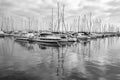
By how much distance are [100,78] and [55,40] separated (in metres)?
21.6

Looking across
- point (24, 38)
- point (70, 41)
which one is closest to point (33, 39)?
point (24, 38)

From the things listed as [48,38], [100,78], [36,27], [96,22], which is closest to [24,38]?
[48,38]

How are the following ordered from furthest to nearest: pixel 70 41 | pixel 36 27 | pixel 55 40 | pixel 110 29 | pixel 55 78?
pixel 110 29
pixel 36 27
pixel 70 41
pixel 55 40
pixel 55 78

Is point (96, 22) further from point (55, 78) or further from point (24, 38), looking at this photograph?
point (55, 78)

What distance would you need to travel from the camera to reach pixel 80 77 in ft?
29.1

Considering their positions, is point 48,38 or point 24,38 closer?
point 48,38

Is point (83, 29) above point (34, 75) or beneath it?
above

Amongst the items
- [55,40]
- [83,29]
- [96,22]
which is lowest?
[55,40]

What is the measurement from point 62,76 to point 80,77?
154 cm

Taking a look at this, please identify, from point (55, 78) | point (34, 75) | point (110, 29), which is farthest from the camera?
point (110, 29)

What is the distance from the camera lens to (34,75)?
911cm

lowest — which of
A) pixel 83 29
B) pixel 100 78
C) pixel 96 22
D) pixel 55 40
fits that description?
pixel 100 78

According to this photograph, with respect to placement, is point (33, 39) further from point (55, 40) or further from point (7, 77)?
point (7, 77)

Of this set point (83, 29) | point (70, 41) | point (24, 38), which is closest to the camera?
point (70, 41)
